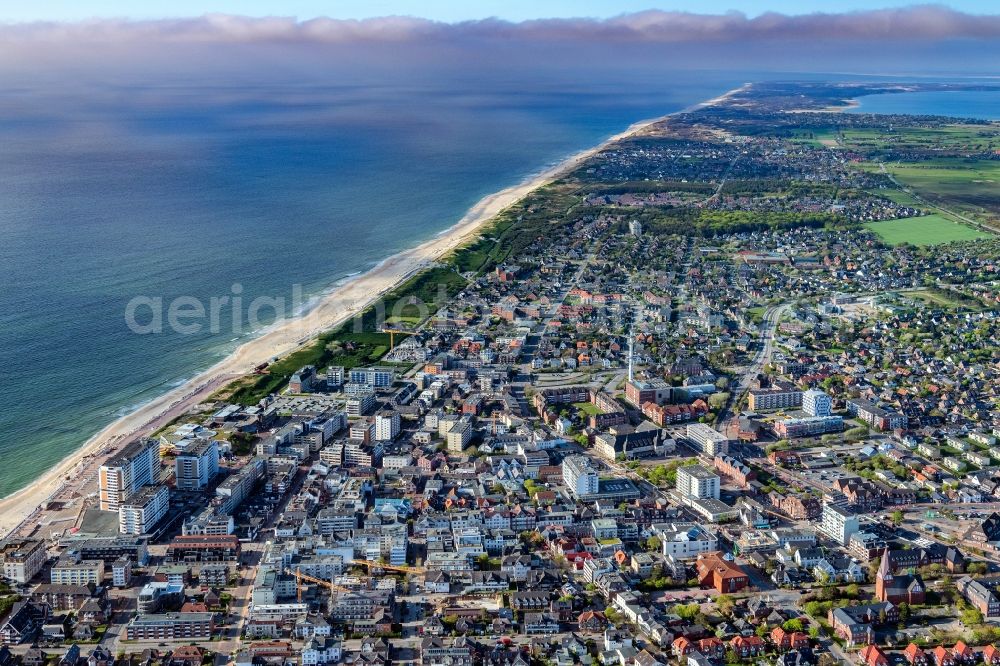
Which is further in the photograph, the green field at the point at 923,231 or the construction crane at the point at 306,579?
the green field at the point at 923,231

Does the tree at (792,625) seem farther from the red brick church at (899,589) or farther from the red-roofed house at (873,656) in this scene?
the red brick church at (899,589)

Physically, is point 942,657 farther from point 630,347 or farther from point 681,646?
point 630,347

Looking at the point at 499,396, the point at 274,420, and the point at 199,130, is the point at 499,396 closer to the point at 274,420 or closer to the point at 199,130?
the point at 274,420

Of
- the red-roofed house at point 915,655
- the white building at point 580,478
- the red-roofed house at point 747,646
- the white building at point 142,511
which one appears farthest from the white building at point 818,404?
the white building at point 142,511

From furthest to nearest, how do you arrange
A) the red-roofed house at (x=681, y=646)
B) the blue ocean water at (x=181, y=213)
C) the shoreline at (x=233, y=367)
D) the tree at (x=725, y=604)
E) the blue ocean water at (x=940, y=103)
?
the blue ocean water at (x=940, y=103)
the blue ocean water at (x=181, y=213)
the shoreline at (x=233, y=367)
the tree at (x=725, y=604)
the red-roofed house at (x=681, y=646)

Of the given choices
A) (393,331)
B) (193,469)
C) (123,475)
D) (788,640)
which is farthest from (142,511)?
(393,331)

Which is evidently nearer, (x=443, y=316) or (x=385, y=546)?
(x=385, y=546)

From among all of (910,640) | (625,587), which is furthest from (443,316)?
(910,640)
